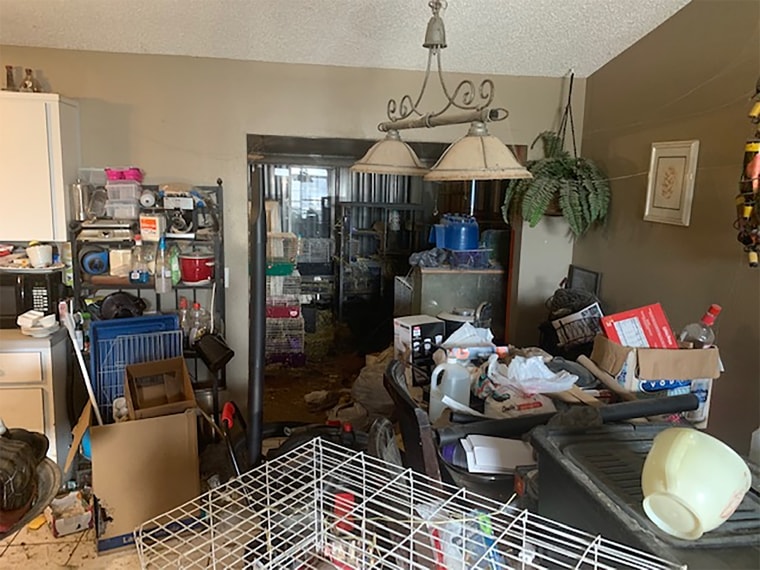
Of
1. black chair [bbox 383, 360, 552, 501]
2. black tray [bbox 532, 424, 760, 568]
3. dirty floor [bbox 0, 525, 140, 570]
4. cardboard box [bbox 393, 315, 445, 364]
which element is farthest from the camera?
cardboard box [bbox 393, 315, 445, 364]

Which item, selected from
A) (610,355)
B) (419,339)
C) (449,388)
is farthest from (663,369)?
(419,339)

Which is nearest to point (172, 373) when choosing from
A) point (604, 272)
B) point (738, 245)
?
point (604, 272)

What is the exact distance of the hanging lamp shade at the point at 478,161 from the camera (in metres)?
1.72

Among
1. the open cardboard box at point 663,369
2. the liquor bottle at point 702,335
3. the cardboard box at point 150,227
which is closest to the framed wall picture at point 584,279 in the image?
the liquor bottle at point 702,335

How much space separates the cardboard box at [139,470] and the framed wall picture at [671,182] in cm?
236

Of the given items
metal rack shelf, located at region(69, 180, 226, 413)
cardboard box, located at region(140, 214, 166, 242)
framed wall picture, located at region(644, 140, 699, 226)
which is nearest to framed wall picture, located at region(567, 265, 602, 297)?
framed wall picture, located at region(644, 140, 699, 226)

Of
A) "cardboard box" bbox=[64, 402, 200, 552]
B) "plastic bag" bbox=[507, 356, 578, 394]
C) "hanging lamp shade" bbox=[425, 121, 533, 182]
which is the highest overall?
"hanging lamp shade" bbox=[425, 121, 533, 182]

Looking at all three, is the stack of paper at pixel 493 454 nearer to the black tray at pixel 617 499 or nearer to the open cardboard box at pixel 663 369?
the black tray at pixel 617 499

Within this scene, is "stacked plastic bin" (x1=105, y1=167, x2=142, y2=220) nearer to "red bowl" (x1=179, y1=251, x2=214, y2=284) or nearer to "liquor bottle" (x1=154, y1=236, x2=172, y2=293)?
"liquor bottle" (x1=154, y1=236, x2=172, y2=293)

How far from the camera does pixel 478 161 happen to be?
5.69 ft

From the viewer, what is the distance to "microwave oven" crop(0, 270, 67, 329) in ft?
9.53

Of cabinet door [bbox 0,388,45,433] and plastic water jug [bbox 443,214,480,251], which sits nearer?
cabinet door [bbox 0,388,45,433]

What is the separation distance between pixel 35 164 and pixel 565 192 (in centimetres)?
276

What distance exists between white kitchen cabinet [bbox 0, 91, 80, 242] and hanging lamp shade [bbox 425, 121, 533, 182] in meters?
2.08
